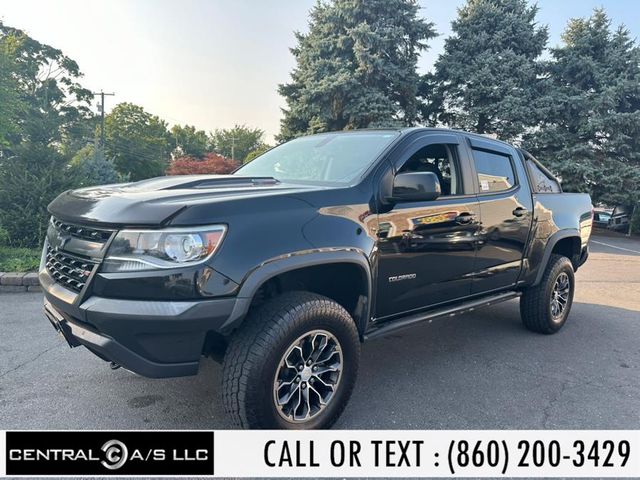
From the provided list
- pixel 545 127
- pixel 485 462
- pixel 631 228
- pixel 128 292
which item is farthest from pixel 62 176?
pixel 631 228

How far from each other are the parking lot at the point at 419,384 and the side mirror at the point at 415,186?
1.41m

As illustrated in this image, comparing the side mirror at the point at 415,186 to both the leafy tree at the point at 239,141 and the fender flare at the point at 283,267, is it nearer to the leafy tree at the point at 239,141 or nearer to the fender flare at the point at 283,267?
the fender flare at the point at 283,267

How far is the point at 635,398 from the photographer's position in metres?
3.18

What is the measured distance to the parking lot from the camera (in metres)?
2.75

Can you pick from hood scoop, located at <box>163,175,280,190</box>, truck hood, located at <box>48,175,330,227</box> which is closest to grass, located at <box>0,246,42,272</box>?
truck hood, located at <box>48,175,330,227</box>

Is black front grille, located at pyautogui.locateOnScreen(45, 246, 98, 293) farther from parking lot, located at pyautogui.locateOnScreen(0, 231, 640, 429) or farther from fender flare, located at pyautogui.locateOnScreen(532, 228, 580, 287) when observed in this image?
fender flare, located at pyautogui.locateOnScreen(532, 228, 580, 287)

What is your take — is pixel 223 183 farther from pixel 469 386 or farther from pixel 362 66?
pixel 362 66

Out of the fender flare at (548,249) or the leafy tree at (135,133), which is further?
the leafy tree at (135,133)

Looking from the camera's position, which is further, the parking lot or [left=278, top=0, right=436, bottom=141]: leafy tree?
[left=278, top=0, right=436, bottom=141]: leafy tree

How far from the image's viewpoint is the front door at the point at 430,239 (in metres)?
2.83

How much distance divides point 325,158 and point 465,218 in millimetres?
1160

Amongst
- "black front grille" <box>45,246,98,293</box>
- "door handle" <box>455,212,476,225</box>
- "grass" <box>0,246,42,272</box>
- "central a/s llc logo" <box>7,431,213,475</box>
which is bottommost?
"central a/s llc logo" <box>7,431,213,475</box>

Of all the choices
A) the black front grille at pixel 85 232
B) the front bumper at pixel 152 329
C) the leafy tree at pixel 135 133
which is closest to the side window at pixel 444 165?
the front bumper at pixel 152 329

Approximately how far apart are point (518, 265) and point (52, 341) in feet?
14.0
